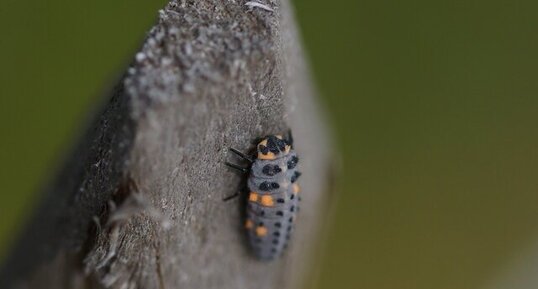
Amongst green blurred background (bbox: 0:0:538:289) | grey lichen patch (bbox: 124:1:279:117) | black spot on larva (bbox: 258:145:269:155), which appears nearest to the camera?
grey lichen patch (bbox: 124:1:279:117)

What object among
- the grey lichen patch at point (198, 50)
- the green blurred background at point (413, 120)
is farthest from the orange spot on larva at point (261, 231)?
the green blurred background at point (413, 120)

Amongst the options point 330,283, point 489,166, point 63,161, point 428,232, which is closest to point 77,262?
point 63,161

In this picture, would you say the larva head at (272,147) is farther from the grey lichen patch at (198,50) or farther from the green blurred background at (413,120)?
the green blurred background at (413,120)

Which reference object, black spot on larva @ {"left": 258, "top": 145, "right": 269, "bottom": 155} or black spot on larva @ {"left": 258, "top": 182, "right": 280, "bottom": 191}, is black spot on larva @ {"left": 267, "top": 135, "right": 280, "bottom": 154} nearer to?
black spot on larva @ {"left": 258, "top": 145, "right": 269, "bottom": 155}

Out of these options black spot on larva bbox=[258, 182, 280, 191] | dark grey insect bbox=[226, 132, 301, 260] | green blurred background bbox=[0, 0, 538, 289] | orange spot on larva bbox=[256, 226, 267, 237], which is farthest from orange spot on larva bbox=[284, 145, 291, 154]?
green blurred background bbox=[0, 0, 538, 289]

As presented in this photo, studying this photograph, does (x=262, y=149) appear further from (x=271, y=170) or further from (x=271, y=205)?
(x=271, y=205)

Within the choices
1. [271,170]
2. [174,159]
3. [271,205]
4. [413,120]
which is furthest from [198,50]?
[413,120]
